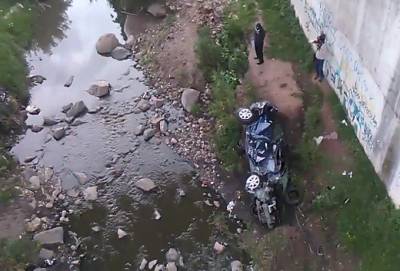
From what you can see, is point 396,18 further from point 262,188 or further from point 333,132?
point 262,188

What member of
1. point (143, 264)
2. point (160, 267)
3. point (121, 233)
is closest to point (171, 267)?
point (160, 267)

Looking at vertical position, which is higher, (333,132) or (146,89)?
(333,132)

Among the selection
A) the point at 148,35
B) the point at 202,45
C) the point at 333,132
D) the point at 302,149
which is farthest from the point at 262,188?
the point at 148,35

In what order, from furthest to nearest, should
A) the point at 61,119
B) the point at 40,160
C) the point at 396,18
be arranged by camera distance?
the point at 61,119
the point at 40,160
the point at 396,18

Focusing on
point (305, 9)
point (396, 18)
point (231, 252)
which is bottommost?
point (231, 252)

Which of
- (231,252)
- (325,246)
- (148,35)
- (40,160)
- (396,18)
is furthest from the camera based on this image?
(148,35)

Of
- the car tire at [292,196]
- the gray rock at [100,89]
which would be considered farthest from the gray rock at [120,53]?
the car tire at [292,196]

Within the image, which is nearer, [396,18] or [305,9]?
[396,18]
